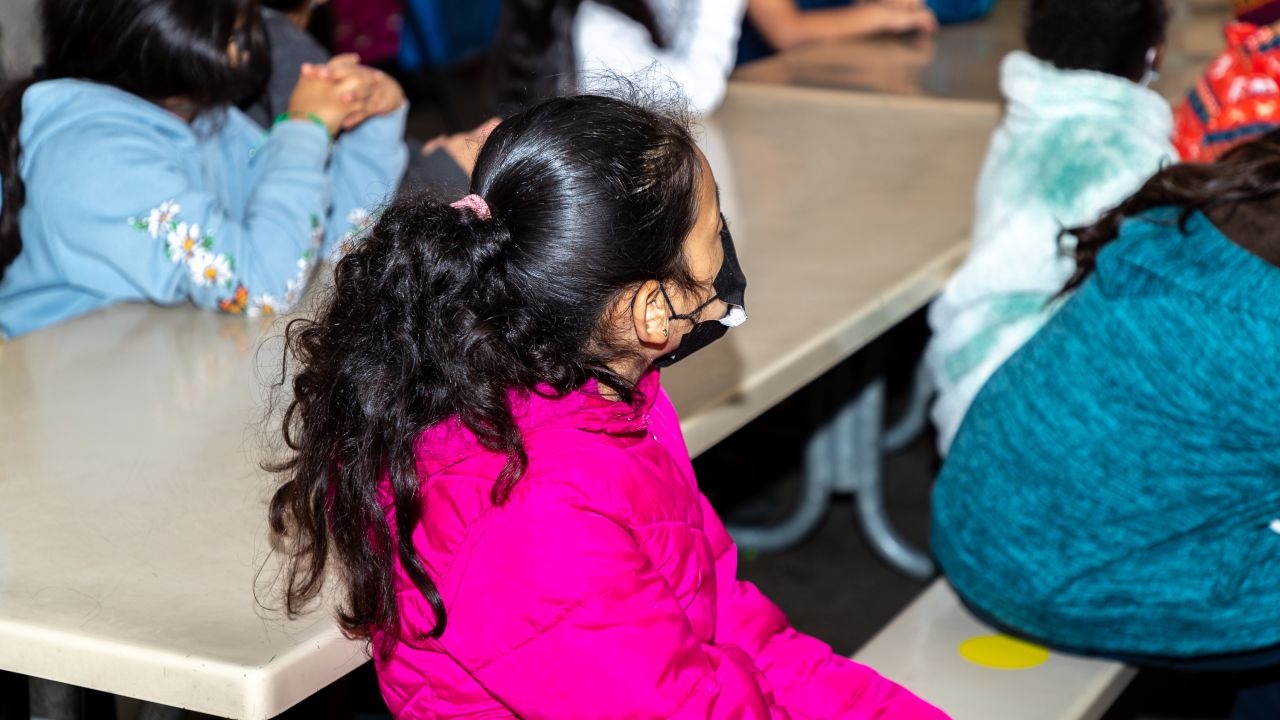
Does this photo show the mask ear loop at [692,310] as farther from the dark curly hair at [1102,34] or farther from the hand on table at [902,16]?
the hand on table at [902,16]

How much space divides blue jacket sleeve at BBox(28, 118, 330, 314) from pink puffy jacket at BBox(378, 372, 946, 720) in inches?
24.1

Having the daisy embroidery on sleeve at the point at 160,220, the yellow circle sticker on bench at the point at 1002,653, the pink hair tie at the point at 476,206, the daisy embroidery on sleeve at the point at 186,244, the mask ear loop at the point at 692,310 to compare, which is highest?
the pink hair tie at the point at 476,206

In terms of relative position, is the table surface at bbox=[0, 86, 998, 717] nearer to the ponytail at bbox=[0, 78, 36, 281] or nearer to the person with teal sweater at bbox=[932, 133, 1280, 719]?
the ponytail at bbox=[0, 78, 36, 281]

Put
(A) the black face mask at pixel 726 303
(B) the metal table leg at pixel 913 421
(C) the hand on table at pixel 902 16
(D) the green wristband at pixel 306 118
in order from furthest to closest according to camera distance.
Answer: (C) the hand on table at pixel 902 16, (B) the metal table leg at pixel 913 421, (D) the green wristband at pixel 306 118, (A) the black face mask at pixel 726 303

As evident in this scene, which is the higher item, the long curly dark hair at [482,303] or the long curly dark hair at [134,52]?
the long curly dark hair at [482,303]

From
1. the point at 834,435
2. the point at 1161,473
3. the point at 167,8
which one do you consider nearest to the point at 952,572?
the point at 1161,473

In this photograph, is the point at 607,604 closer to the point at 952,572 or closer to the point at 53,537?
the point at 53,537

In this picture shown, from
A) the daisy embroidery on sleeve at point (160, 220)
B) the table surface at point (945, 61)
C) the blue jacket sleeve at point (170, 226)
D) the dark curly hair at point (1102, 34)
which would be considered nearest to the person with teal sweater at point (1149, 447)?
the dark curly hair at point (1102, 34)

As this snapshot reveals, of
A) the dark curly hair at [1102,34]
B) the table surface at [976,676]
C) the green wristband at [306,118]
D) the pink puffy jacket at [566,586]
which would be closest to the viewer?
the pink puffy jacket at [566,586]

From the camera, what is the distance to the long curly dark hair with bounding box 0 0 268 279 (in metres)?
1.53

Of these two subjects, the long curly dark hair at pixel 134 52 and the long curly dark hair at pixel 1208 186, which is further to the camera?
the long curly dark hair at pixel 134 52

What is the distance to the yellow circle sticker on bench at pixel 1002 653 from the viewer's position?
146 centimetres

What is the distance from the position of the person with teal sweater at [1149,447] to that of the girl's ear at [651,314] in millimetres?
516

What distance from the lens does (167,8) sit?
154 centimetres
